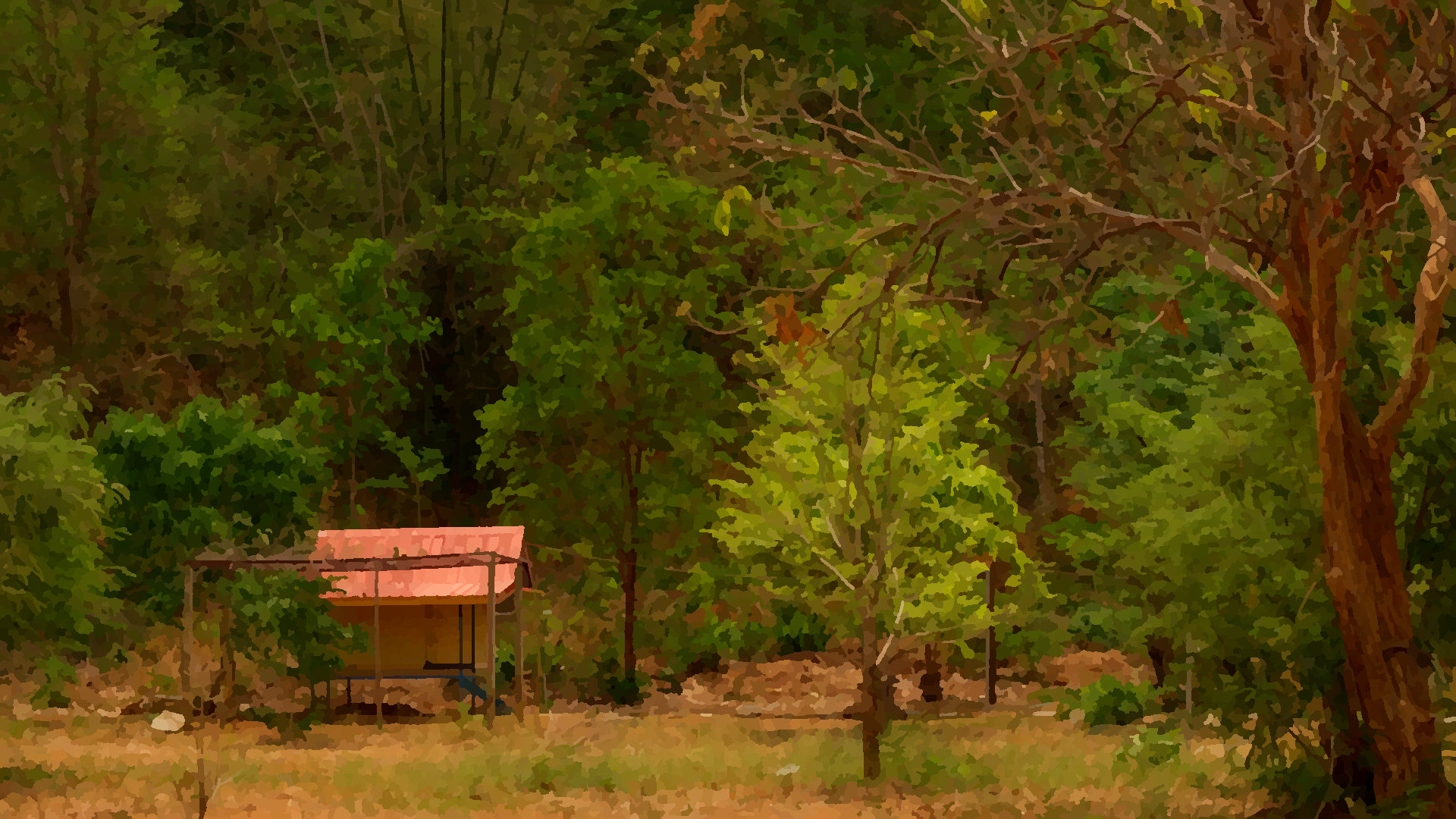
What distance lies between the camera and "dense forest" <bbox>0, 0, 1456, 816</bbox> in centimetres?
867

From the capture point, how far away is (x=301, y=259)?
34.5 metres

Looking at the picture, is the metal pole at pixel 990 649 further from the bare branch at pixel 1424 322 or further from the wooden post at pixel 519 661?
the bare branch at pixel 1424 322

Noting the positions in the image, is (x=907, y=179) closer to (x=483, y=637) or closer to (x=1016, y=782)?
(x=1016, y=782)

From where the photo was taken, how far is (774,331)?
8281 millimetres

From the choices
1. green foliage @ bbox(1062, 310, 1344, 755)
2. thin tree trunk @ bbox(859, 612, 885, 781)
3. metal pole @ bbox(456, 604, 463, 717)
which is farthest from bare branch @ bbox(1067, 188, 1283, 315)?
metal pole @ bbox(456, 604, 463, 717)

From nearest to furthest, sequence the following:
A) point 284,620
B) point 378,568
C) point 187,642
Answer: point 187,642 → point 378,568 → point 284,620

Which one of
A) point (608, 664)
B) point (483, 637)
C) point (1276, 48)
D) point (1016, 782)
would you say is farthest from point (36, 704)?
point (1276, 48)

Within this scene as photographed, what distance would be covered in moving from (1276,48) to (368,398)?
25.9 m

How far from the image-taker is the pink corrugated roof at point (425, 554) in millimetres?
22031

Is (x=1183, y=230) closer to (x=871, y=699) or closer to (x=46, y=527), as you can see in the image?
(x=871, y=699)

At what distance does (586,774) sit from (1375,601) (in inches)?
336

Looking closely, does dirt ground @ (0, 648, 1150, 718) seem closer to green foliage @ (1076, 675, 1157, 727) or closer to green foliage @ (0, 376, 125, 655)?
green foliage @ (1076, 675, 1157, 727)

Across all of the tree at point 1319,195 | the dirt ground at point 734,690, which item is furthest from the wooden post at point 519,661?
the tree at point 1319,195

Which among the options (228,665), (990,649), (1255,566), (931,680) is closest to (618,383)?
(931,680)
